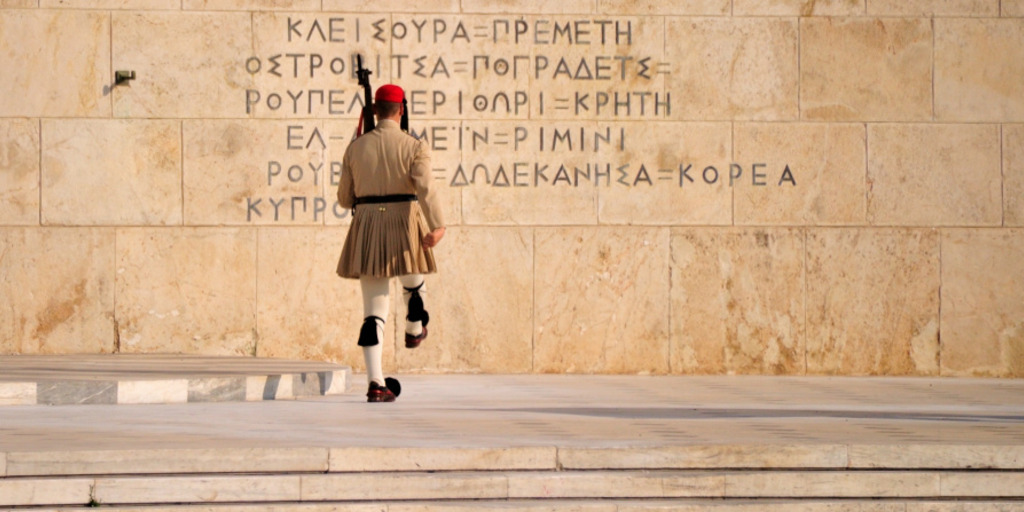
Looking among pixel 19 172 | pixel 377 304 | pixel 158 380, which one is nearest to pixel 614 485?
pixel 377 304

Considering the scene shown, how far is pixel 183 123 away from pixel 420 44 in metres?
2.09

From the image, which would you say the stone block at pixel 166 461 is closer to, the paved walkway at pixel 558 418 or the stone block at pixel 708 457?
the paved walkway at pixel 558 418

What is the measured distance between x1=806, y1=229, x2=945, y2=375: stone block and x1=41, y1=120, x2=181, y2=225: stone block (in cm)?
551

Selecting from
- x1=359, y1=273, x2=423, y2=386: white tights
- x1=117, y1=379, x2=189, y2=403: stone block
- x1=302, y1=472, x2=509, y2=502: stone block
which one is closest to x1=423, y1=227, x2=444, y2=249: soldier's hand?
x1=359, y1=273, x2=423, y2=386: white tights

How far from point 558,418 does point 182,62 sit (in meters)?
6.26

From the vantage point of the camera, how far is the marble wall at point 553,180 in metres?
13.8

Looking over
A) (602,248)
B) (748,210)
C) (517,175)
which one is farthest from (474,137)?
(748,210)

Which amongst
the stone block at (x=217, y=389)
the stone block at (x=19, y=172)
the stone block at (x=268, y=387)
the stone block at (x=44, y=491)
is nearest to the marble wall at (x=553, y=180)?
the stone block at (x=19, y=172)

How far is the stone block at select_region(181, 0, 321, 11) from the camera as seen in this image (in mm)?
13898

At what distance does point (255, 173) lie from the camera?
1388cm

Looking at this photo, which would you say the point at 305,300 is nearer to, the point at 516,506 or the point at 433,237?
the point at 433,237

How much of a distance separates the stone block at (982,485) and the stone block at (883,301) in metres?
6.93

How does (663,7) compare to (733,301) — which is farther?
(663,7)

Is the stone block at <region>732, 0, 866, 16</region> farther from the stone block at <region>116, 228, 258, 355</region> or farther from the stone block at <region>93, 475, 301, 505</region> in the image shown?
the stone block at <region>93, 475, 301, 505</region>
